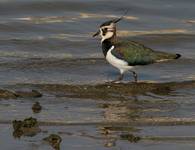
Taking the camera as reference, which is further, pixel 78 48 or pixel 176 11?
pixel 176 11

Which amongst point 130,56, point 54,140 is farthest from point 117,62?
point 54,140

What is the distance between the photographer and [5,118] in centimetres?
901

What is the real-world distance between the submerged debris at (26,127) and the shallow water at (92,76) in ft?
0.37

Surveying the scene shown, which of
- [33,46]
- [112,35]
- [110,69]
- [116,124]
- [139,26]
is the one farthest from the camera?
[139,26]

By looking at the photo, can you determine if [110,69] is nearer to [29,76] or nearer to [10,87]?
[29,76]

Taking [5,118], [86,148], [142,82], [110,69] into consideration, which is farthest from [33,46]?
[86,148]

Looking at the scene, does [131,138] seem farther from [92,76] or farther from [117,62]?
[92,76]

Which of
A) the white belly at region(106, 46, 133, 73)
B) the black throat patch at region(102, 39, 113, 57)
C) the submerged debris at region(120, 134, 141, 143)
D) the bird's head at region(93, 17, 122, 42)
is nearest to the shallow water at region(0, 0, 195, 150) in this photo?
the submerged debris at region(120, 134, 141, 143)

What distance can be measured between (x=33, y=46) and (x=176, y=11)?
3838 mm

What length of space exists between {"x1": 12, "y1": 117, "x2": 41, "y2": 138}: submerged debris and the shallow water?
0.37ft

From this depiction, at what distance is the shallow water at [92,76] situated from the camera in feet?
27.7

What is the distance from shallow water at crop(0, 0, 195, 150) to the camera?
845cm

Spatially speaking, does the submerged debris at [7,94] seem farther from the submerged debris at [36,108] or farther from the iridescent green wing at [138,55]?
the iridescent green wing at [138,55]

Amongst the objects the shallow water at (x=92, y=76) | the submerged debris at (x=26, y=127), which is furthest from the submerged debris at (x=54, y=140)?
the submerged debris at (x=26, y=127)
